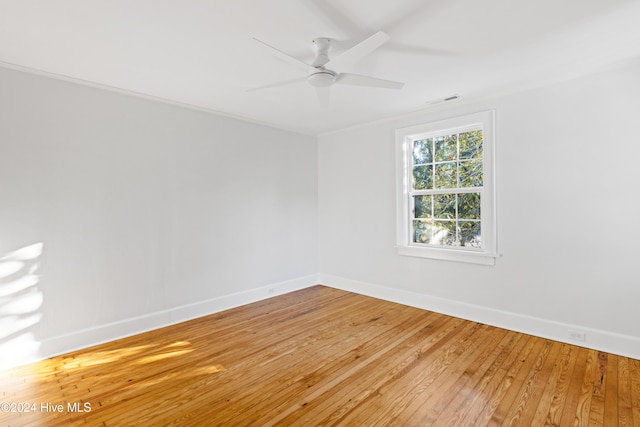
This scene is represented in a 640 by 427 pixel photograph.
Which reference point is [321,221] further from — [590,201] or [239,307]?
[590,201]

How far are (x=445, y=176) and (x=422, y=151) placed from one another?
474 millimetres

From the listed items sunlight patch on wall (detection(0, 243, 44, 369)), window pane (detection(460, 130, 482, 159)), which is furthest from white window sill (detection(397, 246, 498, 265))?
sunlight patch on wall (detection(0, 243, 44, 369))

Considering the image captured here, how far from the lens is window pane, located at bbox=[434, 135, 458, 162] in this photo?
3713 mm

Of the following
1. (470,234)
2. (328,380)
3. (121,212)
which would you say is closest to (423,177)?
(470,234)

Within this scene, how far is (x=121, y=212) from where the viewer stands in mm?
3117

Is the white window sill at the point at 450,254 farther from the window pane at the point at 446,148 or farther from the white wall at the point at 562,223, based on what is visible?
the window pane at the point at 446,148

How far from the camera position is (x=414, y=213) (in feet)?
13.5

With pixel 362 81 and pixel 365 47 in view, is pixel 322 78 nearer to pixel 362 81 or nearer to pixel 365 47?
pixel 362 81

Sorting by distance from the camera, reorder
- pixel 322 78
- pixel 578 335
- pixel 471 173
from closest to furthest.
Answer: pixel 322 78, pixel 578 335, pixel 471 173

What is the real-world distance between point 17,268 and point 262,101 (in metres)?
2.75

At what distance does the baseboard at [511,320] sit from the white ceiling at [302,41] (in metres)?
2.37

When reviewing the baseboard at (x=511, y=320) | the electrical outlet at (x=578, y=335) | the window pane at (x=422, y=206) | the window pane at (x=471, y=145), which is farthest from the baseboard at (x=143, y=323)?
the electrical outlet at (x=578, y=335)

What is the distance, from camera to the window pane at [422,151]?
3.94 m

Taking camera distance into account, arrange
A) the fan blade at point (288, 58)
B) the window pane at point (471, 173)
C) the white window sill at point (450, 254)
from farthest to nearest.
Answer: the window pane at point (471, 173) → the white window sill at point (450, 254) → the fan blade at point (288, 58)
